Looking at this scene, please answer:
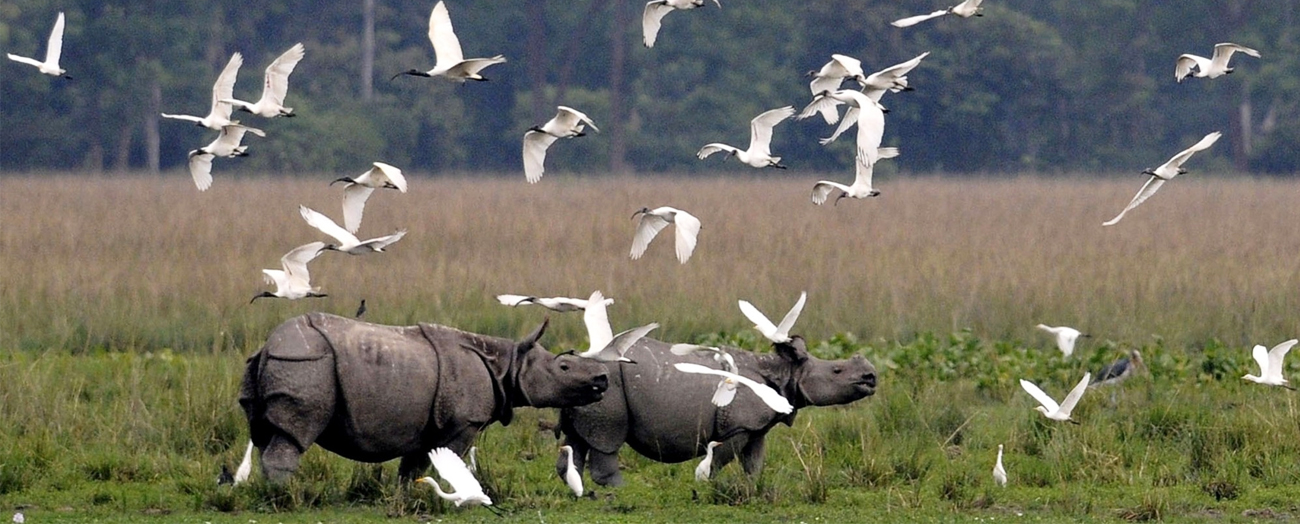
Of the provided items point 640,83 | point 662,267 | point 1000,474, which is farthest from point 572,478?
Result: point 640,83

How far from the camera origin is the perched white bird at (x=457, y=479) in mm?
7402

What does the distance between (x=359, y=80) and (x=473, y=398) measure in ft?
125

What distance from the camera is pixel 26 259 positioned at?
1525cm

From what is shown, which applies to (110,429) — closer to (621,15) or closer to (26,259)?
(26,259)

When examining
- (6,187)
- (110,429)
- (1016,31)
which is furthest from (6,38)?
(110,429)

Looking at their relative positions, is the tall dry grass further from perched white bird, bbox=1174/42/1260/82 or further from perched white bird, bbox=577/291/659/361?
perched white bird, bbox=577/291/659/361

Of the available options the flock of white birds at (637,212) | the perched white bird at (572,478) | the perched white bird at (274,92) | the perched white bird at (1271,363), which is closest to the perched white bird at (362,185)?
the flock of white birds at (637,212)

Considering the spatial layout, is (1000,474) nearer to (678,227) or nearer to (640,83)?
(678,227)

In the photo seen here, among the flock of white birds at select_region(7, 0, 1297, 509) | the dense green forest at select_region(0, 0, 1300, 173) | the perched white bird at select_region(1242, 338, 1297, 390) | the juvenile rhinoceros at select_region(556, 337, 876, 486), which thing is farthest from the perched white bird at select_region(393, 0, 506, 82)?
the dense green forest at select_region(0, 0, 1300, 173)

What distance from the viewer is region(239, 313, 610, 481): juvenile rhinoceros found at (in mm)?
7801

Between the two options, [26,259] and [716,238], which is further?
[716,238]

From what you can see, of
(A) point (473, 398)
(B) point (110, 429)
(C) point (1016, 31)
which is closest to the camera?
(A) point (473, 398)

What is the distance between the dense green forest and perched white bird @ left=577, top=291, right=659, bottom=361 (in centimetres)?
3178

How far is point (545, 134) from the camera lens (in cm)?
977
